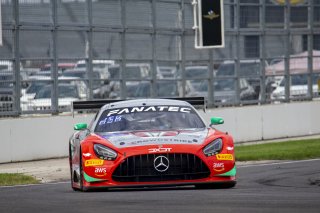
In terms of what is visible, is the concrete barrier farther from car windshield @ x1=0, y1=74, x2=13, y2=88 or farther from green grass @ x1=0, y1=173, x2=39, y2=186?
green grass @ x1=0, y1=173, x2=39, y2=186

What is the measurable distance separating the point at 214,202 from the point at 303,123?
21076mm

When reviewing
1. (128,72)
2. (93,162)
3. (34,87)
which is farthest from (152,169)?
(128,72)

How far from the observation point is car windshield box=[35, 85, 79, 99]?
25.9m

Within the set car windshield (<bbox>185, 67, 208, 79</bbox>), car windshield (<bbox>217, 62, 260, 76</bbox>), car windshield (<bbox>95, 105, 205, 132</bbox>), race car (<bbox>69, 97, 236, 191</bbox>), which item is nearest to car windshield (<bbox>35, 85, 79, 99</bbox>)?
car windshield (<bbox>185, 67, 208, 79</bbox>)

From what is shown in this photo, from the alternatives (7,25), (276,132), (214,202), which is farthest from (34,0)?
(214,202)

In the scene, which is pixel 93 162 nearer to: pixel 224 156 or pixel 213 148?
pixel 213 148

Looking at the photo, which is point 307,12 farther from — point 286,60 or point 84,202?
point 84,202

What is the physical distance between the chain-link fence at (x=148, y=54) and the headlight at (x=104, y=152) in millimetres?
11307

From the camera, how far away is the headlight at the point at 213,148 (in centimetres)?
1357

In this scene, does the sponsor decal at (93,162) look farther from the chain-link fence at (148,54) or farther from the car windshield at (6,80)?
the car windshield at (6,80)

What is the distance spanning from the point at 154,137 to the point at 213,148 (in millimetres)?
767

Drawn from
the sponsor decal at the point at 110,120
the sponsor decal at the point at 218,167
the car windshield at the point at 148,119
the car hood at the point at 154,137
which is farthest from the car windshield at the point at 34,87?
the sponsor decal at the point at 218,167

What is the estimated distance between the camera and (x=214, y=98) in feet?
100

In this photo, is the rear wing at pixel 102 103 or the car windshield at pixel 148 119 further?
the rear wing at pixel 102 103
